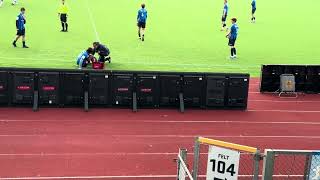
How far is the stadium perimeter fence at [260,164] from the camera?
25.9ft

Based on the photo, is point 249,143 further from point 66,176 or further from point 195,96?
point 66,176

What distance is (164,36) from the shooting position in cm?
2917

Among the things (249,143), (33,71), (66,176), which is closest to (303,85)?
(249,143)

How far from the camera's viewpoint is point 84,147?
14016 millimetres

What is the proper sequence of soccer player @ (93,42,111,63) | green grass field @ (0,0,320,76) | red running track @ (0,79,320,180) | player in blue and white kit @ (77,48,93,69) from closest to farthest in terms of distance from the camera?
red running track @ (0,79,320,180) → player in blue and white kit @ (77,48,93,69) → soccer player @ (93,42,111,63) → green grass field @ (0,0,320,76)

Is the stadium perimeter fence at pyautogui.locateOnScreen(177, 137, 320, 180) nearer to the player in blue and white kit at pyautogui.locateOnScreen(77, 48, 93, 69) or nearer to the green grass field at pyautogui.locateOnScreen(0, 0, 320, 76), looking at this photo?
the player in blue and white kit at pyautogui.locateOnScreen(77, 48, 93, 69)

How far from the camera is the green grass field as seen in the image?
2305 centimetres

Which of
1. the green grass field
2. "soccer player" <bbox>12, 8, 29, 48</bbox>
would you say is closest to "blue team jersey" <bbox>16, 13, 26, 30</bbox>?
"soccer player" <bbox>12, 8, 29, 48</bbox>

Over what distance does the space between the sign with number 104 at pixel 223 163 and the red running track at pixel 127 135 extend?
4460mm

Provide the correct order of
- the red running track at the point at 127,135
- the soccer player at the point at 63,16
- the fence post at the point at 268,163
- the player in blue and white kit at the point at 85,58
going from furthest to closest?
the soccer player at the point at 63,16, the player in blue and white kit at the point at 85,58, the red running track at the point at 127,135, the fence post at the point at 268,163

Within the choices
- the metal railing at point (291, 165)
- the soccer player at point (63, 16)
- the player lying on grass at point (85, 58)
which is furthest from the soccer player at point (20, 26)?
the metal railing at point (291, 165)

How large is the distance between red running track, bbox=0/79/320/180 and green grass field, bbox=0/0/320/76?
16.2 ft

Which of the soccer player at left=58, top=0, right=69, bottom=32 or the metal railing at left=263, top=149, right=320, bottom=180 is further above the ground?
the soccer player at left=58, top=0, right=69, bottom=32

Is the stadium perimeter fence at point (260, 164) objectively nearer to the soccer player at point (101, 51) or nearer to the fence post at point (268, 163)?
the fence post at point (268, 163)
